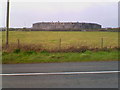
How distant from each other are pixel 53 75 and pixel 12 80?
5.04 ft

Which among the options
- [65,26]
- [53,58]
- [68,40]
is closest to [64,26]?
[65,26]

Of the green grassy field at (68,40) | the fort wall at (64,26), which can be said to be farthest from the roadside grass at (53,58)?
the fort wall at (64,26)

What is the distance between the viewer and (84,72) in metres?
7.09

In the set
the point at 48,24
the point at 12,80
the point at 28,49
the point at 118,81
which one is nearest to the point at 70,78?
the point at 118,81

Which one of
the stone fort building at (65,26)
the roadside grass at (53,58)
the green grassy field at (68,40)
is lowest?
the roadside grass at (53,58)

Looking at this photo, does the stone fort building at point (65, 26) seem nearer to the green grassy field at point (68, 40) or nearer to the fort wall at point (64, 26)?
the fort wall at point (64, 26)

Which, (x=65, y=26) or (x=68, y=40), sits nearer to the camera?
(x=68, y=40)

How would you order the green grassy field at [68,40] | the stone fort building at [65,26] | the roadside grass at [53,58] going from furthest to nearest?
the stone fort building at [65,26]
the green grassy field at [68,40]
the roadside grass at [53,58]

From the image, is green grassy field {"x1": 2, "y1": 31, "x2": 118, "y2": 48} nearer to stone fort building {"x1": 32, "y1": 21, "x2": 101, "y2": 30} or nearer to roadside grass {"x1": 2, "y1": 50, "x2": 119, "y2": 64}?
roadside grass {"x1": 2, "y1": 50, "x2": 119, "y2": 64}

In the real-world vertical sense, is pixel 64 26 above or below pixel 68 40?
above

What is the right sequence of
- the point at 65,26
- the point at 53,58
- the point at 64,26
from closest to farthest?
the point at 53,58
the point at 64,26
the point at 65,26

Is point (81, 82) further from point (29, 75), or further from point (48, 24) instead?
point (48, 24)

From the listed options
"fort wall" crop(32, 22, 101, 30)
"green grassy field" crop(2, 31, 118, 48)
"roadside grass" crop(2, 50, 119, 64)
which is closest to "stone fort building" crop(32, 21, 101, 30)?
"fort wall" crop(32, 22, 101, 30)

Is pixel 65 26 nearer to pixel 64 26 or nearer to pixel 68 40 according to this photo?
pixel 64 26
